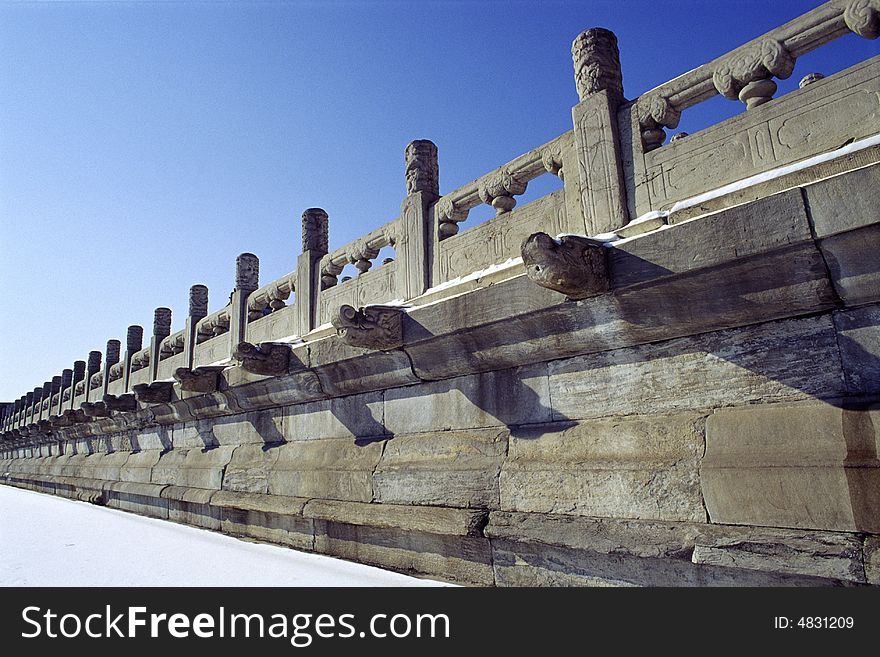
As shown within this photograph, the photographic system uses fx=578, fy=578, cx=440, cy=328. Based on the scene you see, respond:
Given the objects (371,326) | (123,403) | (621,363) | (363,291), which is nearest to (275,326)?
(363,291)

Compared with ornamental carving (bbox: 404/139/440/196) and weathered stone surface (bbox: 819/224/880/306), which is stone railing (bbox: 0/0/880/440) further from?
weathered stone surface (bbox: 819/224/880/306)

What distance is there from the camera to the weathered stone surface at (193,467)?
830cm

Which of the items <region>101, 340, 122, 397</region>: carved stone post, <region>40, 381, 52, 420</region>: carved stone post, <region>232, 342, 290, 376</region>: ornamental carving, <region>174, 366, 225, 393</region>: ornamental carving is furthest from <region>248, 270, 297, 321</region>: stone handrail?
<region>40, 381, 52, 420</region>: carved stone post

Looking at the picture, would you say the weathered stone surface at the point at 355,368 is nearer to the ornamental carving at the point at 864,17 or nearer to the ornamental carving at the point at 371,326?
the ornamental carving at the point at 371,326

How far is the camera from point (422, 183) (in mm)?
5980

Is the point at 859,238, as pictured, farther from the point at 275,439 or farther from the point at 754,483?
the point at 275,439

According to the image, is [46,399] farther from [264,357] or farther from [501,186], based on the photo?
[501,186]

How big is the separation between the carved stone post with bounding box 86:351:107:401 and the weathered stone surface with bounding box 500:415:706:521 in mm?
17618

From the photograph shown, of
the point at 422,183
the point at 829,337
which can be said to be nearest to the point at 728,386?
the point at 829,337

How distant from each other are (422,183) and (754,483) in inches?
163

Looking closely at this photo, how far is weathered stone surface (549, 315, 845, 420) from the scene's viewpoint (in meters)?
3.21

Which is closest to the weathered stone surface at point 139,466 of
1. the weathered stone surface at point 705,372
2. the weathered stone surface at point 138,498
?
the weathered stone surface at point 138,498

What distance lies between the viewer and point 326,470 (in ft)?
19.9

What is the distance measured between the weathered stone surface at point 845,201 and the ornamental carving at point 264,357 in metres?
5.27
